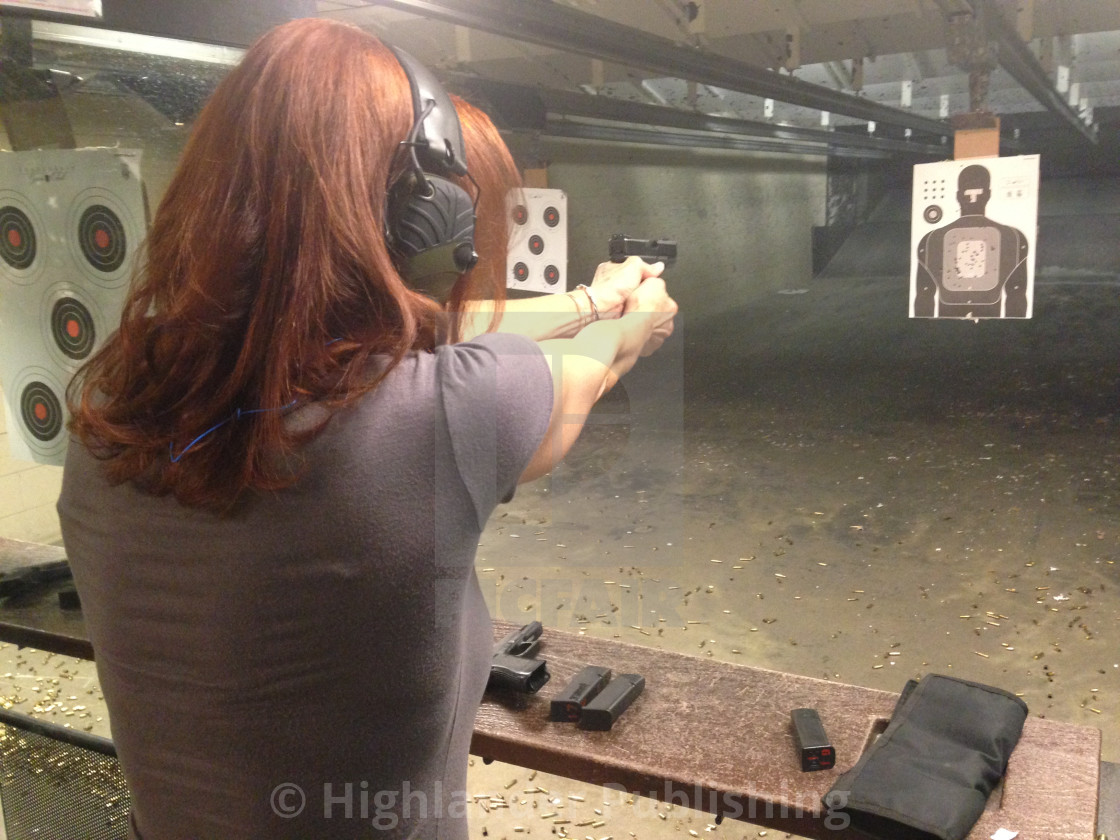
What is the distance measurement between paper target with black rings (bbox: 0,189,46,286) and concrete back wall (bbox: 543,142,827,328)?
209 centimetres

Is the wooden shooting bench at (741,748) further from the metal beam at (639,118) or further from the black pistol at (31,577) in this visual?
the metal beam at (639,118)

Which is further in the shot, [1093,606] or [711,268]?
[711,268]

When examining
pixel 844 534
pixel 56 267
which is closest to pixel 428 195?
pixel 56 267

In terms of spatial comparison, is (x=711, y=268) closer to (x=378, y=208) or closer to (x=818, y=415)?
(x=818, y=415)

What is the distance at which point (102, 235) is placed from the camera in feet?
5.29

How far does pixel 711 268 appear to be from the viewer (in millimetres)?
5621

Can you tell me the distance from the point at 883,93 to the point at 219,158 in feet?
17.3

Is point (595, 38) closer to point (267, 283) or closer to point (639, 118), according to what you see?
point (639, 118)

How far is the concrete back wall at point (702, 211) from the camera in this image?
13.2 ft

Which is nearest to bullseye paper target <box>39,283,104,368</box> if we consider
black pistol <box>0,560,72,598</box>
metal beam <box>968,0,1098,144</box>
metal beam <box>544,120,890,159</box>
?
black pistol <box>0,560,72,598</box>

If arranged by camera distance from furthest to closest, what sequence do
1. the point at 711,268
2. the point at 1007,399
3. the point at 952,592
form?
the point at 711,268
the point at 1007,399
the point at 952,592

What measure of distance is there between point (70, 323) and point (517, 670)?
4.12ft

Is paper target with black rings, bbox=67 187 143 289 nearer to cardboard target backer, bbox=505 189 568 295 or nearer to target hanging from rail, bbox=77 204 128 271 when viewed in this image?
target hanging from rail, bbox=77 204 128 271

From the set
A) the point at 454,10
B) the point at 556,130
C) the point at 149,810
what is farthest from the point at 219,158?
the point at 556,130
